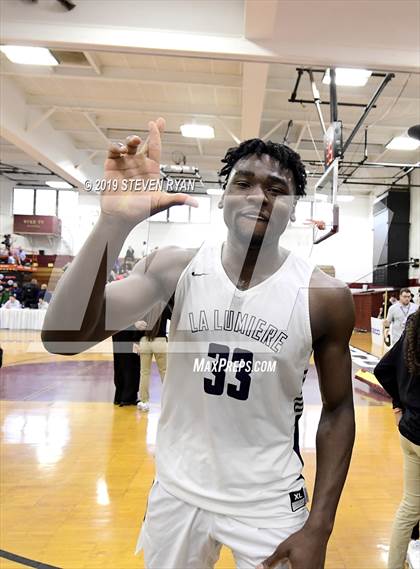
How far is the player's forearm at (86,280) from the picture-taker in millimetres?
1030

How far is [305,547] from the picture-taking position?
3.84 ft

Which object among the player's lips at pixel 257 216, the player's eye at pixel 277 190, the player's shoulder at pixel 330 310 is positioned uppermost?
the player's eye at pixel 277 190

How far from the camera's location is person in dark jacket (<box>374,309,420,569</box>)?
216 centimetres

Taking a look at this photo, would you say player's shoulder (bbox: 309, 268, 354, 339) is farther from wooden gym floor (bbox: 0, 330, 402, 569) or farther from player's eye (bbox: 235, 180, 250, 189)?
wooden gym floor (bbox: 0, 330, 402, 569)

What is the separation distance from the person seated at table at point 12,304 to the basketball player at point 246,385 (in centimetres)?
979

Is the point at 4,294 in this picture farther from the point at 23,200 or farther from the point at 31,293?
the point at 23,200

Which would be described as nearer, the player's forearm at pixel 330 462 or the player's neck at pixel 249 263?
the player's forearm at pixel 330 462

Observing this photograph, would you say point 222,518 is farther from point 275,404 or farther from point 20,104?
point 20,104

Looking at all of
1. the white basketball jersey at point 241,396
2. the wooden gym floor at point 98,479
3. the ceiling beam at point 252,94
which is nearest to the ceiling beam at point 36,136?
the ceiling beam at point 252,94

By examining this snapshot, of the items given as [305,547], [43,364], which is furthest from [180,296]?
[43,364]

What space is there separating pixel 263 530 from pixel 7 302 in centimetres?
1021

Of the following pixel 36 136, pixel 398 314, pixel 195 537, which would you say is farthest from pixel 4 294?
pixel 195 537

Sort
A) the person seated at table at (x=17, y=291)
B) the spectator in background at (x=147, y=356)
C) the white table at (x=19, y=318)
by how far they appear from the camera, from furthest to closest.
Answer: the white table at (x=19, y=318) → the person seated at table at (x=17, y=291) → the spectator in background at (x=147, y=356)

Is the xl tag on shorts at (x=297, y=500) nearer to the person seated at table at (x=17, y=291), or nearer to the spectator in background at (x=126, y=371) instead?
the spectator in background at (x=126, y=371)
